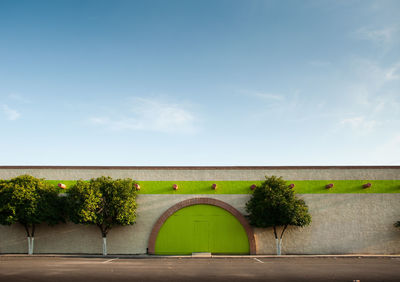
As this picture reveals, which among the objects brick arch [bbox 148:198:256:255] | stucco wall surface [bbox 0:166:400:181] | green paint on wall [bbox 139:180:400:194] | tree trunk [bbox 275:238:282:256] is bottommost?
tree trunk [bbox 275:238:282:256]

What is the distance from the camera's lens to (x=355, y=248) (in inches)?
873

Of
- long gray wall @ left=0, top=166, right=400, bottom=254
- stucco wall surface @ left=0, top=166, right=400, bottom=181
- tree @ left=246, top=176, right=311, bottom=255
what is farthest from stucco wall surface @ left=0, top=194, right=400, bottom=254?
stucco wall surface @ left=0, top=166, right=400, bottom=181

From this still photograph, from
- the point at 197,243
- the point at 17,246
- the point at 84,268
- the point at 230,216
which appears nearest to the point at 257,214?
the point at 230,216

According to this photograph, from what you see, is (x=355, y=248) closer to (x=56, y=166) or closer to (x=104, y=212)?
(x=104, y=212)

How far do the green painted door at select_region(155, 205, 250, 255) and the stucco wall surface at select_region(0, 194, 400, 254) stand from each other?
98cm

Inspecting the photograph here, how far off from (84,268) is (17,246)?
34.7 ft

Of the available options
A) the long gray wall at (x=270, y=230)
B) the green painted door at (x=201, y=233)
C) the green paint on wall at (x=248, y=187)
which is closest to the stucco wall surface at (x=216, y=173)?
the long gray wall at (x=270, y=230)

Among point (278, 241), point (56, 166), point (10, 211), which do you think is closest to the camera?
point (10, 211)

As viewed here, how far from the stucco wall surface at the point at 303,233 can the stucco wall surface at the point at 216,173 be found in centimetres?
166

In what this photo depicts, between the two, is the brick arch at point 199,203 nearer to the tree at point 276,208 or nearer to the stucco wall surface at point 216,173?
the tree at point 276,208

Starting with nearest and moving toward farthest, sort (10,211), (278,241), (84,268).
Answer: (84,268)
(10,211)
(278,241)

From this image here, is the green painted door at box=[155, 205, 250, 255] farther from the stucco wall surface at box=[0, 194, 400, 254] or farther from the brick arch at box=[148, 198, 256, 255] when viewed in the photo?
the stucco wall surface at box=[0, 194, 400, 254]

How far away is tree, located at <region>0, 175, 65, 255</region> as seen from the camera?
2011 centimetres

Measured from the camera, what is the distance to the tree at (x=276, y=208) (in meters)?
20.5
